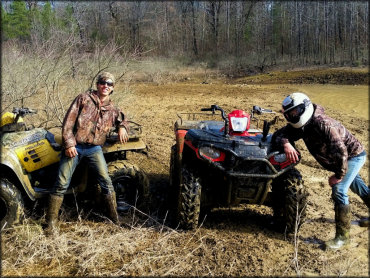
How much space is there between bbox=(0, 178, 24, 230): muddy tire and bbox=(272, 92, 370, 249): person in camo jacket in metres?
2.59

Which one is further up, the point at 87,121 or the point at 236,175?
the point at 87,121

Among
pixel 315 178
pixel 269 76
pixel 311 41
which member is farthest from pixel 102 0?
pixel 315 178

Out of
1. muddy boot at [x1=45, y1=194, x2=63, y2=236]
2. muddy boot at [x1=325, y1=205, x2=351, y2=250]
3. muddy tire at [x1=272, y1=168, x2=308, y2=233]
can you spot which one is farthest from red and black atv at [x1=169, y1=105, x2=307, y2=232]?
muddy boot at [x1=45, y1=194, x2=63, y2=236]

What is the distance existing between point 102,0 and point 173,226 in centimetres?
2066

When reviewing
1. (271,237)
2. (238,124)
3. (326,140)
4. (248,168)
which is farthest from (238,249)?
(326,140)

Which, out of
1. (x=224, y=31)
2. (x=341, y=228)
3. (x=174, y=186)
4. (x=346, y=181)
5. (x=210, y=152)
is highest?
(x=224, y=31)

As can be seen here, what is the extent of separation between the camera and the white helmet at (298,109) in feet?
11.3

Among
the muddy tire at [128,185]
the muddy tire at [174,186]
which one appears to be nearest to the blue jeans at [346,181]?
the muddy tire at [174,186]

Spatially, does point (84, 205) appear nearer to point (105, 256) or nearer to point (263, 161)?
point (105, 256)

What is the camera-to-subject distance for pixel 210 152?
345cm

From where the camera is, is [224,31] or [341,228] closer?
[341,228]

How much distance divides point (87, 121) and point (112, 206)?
92 centimetres

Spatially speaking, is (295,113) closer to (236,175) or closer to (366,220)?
(236,175)

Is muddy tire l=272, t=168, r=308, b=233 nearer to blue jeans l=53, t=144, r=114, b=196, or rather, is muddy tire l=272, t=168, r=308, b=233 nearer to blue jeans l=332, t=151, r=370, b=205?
blue jeans l=332, t=151, r=370, b=205
